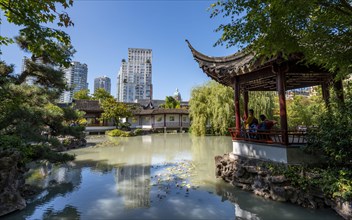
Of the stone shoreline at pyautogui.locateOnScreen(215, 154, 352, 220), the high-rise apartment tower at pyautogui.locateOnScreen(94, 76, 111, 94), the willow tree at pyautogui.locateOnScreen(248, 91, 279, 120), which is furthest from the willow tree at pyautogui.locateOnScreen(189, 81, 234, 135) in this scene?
the high-rise apartment tower at pyautogui.locateOnScreen(94, 76, 111, 94)

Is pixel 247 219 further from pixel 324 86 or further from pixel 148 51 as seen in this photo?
pixel 148 51

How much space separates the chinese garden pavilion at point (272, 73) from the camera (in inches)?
197

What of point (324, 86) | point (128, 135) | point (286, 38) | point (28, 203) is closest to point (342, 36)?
point (286, 38)

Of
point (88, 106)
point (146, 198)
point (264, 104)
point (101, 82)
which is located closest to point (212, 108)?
point (264, 104)

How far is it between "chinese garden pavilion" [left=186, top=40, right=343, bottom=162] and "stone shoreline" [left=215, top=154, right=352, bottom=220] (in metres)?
0.74

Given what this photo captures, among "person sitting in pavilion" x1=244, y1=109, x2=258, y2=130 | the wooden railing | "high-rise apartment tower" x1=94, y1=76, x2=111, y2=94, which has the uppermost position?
"high-rise apartment tower" x1=94, y1=76, x2=111, y2=94

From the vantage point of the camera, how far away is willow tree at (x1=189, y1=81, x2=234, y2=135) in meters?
17.6

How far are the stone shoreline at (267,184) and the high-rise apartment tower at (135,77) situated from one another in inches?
3127

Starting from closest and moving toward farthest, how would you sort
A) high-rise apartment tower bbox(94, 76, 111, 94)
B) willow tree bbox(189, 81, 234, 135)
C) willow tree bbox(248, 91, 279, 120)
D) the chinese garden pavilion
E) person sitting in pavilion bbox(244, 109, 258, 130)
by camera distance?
the chinese garden pavilion < person sitting in pavilion bbox(244, 109, 258, 130) < willow tree bbox(248, 91, 279, 120) < willow tree bbox(189, 81, 234, 135) < high-rise apartment tower bbox(94, 76, 111, 94)

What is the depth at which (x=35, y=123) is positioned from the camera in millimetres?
5441

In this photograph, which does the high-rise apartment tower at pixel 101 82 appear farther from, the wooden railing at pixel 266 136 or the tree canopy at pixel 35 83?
the wooden railing at pixel 266 136

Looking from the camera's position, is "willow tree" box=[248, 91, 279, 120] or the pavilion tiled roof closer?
the pavilion tiled roof

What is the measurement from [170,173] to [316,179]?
4.15 metres

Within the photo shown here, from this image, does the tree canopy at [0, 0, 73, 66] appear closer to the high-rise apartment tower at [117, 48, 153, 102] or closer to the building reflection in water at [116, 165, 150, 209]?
the building reflection in water at [116, 165, 150, 209]
